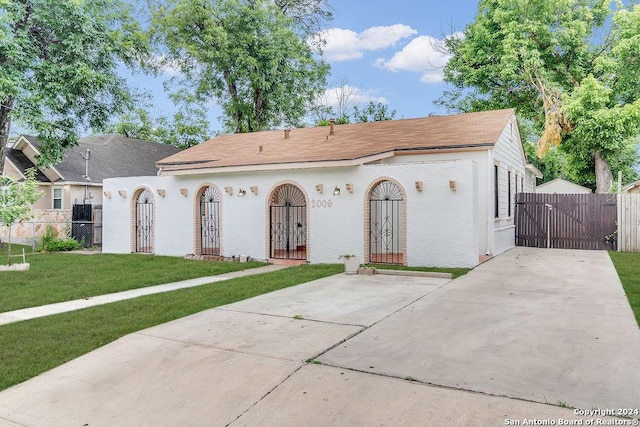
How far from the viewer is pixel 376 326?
5.50 m

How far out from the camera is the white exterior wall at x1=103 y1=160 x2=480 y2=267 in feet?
34.8

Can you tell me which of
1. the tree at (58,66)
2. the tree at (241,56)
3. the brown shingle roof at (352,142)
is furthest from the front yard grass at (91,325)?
the tree at (241,56)

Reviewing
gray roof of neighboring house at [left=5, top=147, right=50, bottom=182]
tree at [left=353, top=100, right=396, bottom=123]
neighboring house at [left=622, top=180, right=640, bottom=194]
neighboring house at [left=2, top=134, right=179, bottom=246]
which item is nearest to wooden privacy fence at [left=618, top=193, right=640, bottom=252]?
neighboring house at [left=622, top=180, right=640, bottom=194]

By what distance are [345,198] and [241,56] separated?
15.5 metres

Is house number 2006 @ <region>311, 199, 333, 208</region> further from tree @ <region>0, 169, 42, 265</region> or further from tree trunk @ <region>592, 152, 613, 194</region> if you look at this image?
tree trunk @ <region>592, 152, 613, 194</region>

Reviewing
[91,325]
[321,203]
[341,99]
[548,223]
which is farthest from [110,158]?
[548,223]

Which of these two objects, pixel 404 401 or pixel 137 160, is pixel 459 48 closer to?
pixel 137 160

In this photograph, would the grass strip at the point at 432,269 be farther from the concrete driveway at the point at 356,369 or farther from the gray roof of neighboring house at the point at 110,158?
the gray roof of neighboring house at the point at 110,158

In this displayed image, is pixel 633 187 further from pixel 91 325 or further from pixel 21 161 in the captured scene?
pixel 21 161

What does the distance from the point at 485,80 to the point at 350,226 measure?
16538mm

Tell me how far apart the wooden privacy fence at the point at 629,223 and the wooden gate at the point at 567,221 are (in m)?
0.27

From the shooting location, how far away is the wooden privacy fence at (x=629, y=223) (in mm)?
14367

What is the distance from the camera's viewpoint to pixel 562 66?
2208 cm

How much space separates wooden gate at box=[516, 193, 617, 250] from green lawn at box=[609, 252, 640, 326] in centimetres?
154
